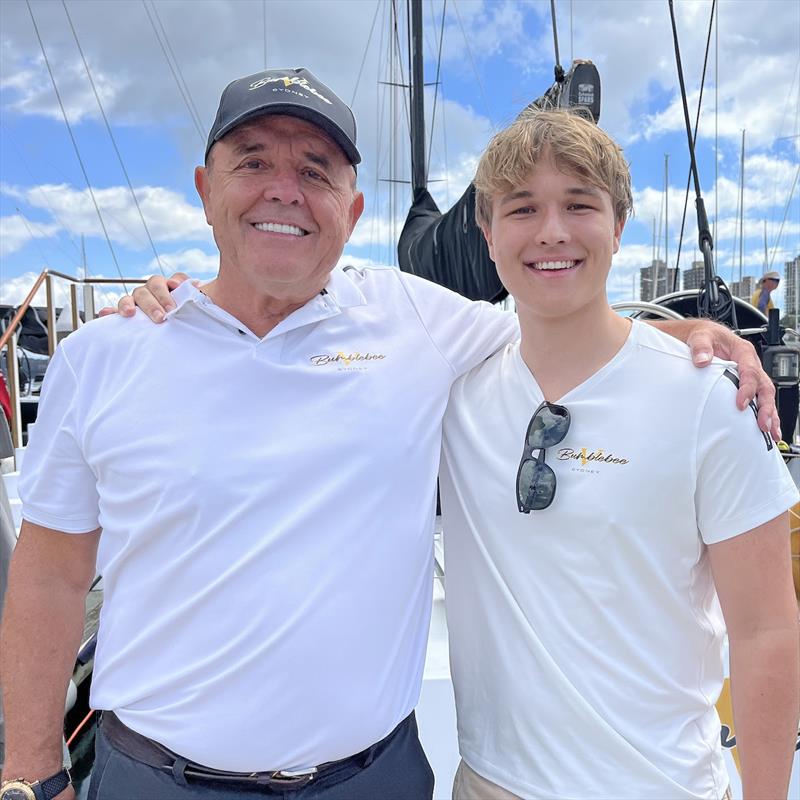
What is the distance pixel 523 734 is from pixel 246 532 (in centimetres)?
72

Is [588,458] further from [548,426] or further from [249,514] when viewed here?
[249,514]

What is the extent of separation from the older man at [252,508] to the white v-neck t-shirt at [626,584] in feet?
0.56

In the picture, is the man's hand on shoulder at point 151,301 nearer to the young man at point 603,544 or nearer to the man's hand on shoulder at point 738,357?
the young man at point 603,544

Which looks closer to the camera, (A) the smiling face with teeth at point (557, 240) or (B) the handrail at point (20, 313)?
(A) the smiling face with teeth at point (557, 240)

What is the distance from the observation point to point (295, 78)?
5.47 feet

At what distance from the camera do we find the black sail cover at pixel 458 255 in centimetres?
318

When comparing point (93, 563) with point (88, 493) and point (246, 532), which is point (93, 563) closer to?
point (88, 493)

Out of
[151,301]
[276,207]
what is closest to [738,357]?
[276,207]

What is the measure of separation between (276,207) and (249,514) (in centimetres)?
71

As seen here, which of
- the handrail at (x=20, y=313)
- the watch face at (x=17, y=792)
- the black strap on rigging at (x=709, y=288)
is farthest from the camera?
the handrail at (x=20, y=313)

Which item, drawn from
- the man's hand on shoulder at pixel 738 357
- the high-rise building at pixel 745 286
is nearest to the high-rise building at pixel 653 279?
the high-rise building at pixel 745 286

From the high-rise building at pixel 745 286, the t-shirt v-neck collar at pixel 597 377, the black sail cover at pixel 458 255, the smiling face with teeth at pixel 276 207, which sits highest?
the high-rise building at pixel 745 286

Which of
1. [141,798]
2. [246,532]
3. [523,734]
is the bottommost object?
[141,798]

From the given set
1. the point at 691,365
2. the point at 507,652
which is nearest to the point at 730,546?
the point at 691,365
